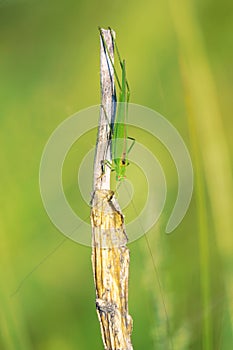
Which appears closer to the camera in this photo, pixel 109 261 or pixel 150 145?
pixel 109 261

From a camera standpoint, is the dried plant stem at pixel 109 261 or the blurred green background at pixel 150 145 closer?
the dried plant stem at pixel 109 261

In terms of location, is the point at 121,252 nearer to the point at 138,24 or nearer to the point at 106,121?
the point at 106,121

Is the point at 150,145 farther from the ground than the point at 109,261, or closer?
farther from the ground

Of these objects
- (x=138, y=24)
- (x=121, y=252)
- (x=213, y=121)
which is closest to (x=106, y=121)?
(x=121, y=252)

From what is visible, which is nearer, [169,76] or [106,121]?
[106,121]
